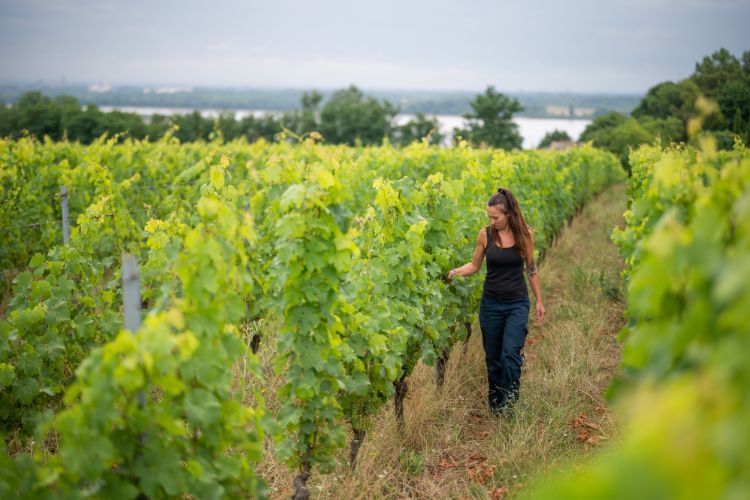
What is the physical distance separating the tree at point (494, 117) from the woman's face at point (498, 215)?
5773cm

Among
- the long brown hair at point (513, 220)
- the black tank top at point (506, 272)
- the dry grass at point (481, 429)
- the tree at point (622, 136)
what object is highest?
the tree at point (622, 136)

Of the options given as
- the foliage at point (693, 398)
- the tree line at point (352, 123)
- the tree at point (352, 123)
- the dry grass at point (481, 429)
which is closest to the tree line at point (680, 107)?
the tree line at point (352, 123)

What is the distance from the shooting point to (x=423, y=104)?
189750 mm

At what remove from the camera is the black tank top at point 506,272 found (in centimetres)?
496

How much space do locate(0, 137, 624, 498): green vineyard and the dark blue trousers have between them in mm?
428

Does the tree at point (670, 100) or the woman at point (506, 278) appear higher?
the tree at point (670, 100)

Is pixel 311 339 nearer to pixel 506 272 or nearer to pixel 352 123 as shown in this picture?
pixel 506 272

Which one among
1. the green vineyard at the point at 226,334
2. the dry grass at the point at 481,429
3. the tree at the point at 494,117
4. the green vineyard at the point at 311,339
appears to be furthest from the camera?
the tree at the point at 494,117

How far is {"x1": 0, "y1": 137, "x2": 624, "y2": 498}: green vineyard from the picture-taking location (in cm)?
236

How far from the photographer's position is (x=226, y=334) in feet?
9.60

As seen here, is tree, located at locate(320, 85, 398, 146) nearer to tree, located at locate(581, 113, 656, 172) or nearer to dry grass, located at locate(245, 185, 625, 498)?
tree, located at locate(581, 113, 656, 172)

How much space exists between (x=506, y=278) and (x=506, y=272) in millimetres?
49

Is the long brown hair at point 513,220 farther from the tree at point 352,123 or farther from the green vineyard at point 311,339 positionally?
the tree at point 352,123

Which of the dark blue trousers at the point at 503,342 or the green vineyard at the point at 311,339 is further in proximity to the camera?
the dark blue trousers at the point at 503,342
